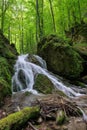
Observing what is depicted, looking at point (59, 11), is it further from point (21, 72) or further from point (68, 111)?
point (68, 111)

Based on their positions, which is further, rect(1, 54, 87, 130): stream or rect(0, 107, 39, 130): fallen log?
rect(1, 54, 87, 130): stream

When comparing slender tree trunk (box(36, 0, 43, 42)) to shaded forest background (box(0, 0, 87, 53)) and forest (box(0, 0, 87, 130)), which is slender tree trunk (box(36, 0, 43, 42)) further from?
forest (box(0, 0, 87, 130))

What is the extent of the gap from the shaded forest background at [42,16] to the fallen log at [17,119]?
579 inches

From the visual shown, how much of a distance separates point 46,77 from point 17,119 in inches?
234

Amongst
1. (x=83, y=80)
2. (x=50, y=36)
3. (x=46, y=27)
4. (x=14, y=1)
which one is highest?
(x=14, y=1)

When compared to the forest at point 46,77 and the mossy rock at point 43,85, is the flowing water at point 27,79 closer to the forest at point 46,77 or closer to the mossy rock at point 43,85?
the forest at point 46,77

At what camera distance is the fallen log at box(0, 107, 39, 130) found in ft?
15.2

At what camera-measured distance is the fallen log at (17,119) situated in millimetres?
4637

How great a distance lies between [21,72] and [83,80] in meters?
4.15

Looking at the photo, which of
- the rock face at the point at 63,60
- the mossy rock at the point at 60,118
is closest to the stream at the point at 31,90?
the mossy rock at the point at 60,118

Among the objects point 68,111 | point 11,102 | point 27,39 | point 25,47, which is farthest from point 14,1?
point 68,111

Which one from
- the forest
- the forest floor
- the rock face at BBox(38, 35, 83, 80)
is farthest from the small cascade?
the forest floor

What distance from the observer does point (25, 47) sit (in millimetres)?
38938

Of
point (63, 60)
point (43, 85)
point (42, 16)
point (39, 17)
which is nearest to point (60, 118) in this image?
point (43, 85)
